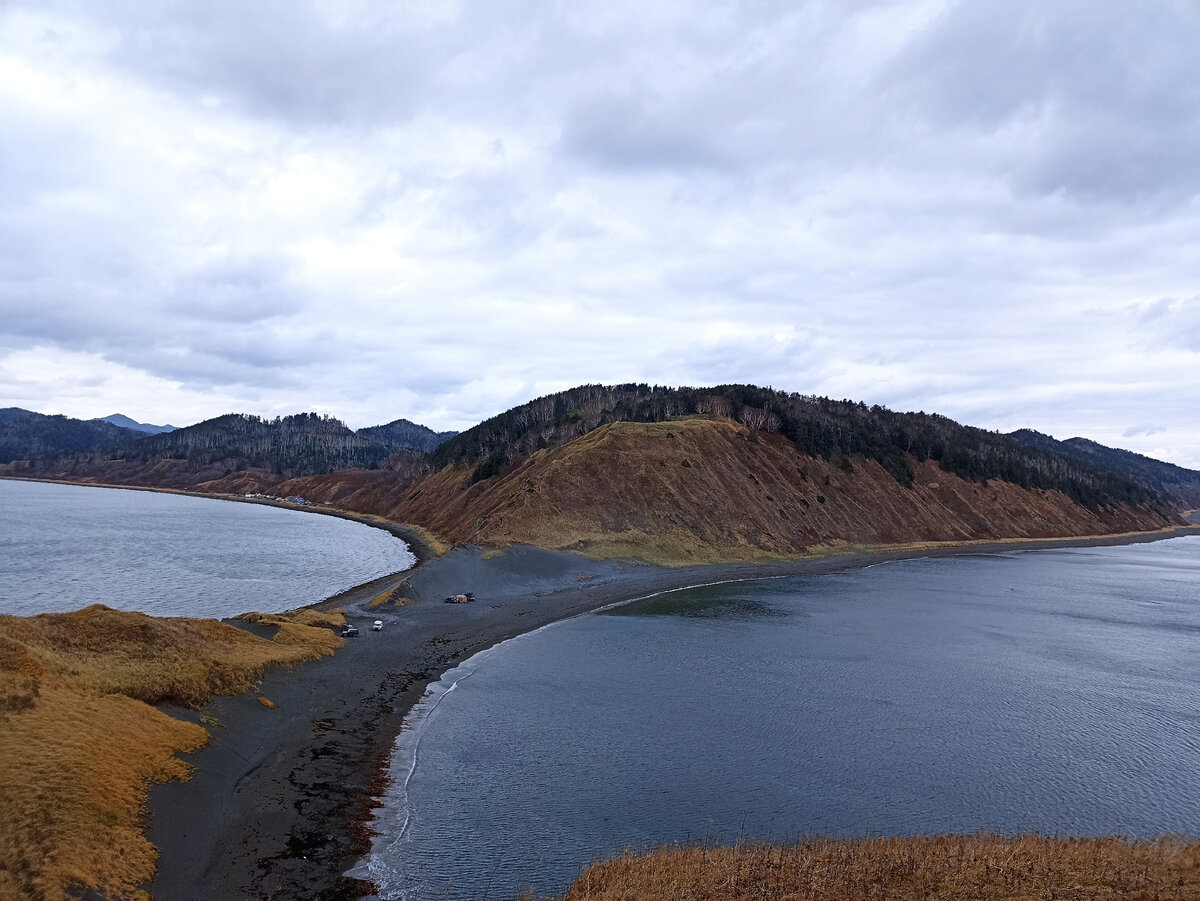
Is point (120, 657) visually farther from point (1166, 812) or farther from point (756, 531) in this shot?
point (756, 531)

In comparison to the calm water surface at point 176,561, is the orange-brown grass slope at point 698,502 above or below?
above

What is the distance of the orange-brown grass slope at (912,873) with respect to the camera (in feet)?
63.3

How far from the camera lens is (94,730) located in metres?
27.2

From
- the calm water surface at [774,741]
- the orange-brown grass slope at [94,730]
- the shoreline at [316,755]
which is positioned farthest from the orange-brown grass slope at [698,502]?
the orange-brown grass slope at [94,730]

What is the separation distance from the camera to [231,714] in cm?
3506

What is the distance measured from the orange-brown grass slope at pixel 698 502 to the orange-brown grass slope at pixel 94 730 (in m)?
60.6

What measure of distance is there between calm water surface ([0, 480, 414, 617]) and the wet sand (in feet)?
45.9

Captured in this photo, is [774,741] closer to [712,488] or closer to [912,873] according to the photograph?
[912,873]

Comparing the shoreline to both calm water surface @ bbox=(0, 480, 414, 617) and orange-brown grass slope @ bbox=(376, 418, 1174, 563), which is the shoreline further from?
orange-brown grass slope @ bbox=(376, 418, 1174, 563)

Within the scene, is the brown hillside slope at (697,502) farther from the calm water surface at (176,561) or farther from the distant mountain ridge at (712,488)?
the calm water surface at (176,561)

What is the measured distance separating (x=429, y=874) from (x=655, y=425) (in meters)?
121

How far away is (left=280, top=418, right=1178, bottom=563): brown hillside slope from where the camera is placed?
111438 mm

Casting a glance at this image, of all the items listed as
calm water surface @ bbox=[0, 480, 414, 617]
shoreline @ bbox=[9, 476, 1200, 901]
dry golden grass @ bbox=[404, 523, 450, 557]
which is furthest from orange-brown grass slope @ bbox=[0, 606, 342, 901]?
dry golden grass @ bbox=[404, 523, 450, 557]

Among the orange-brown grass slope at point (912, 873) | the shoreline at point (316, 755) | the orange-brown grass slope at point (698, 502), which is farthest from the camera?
the orange-brown grass slope at point (698, 502)
